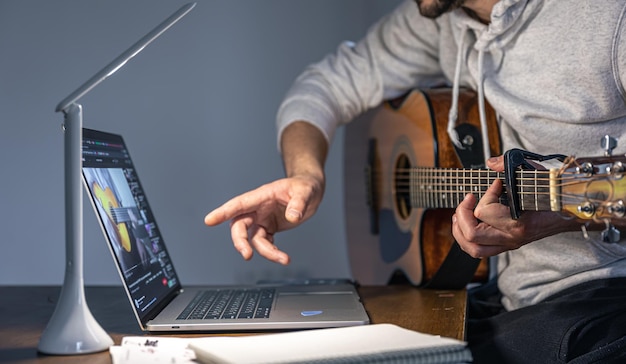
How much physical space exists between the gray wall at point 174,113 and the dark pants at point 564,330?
118 centimetres

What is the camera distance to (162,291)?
1181 millimetres

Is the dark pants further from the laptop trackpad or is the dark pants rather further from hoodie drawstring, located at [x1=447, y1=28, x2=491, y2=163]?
hoodie drawstring, located at [x1=447, y1=28, x2=491, y2=163]

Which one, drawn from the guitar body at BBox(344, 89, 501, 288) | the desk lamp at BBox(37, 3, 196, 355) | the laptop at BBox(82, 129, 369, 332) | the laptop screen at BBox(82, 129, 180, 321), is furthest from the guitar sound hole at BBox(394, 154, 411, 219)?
the desk lamp at BBox(37, 3, 196, 355)

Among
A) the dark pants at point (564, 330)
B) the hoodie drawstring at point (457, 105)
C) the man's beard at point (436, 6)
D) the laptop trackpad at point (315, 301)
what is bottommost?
the dark pants at point (564, 330)

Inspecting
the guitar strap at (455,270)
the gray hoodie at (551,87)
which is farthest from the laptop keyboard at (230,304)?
the gray hoodie at (551,87)

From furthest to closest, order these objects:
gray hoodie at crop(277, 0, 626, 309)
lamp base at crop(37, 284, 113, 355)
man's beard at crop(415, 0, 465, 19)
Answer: man's beard at crop(415, 0, 465, 19) → gray hoodie at crop(277, 0, 626, 309) → lamp base at crop(37, 284, 113, 355)

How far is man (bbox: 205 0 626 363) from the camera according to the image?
1167 millimetres

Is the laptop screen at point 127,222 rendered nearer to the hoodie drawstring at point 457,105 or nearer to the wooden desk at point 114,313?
the wooden desk at point 114,313

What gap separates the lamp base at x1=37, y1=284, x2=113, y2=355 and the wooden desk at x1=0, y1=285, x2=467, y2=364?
0.03 feet

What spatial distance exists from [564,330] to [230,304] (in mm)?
489

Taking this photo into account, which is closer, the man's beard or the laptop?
the laptop

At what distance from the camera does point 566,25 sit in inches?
52.7

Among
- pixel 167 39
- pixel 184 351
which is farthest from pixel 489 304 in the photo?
pixel 167 39

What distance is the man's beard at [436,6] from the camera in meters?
1.53
